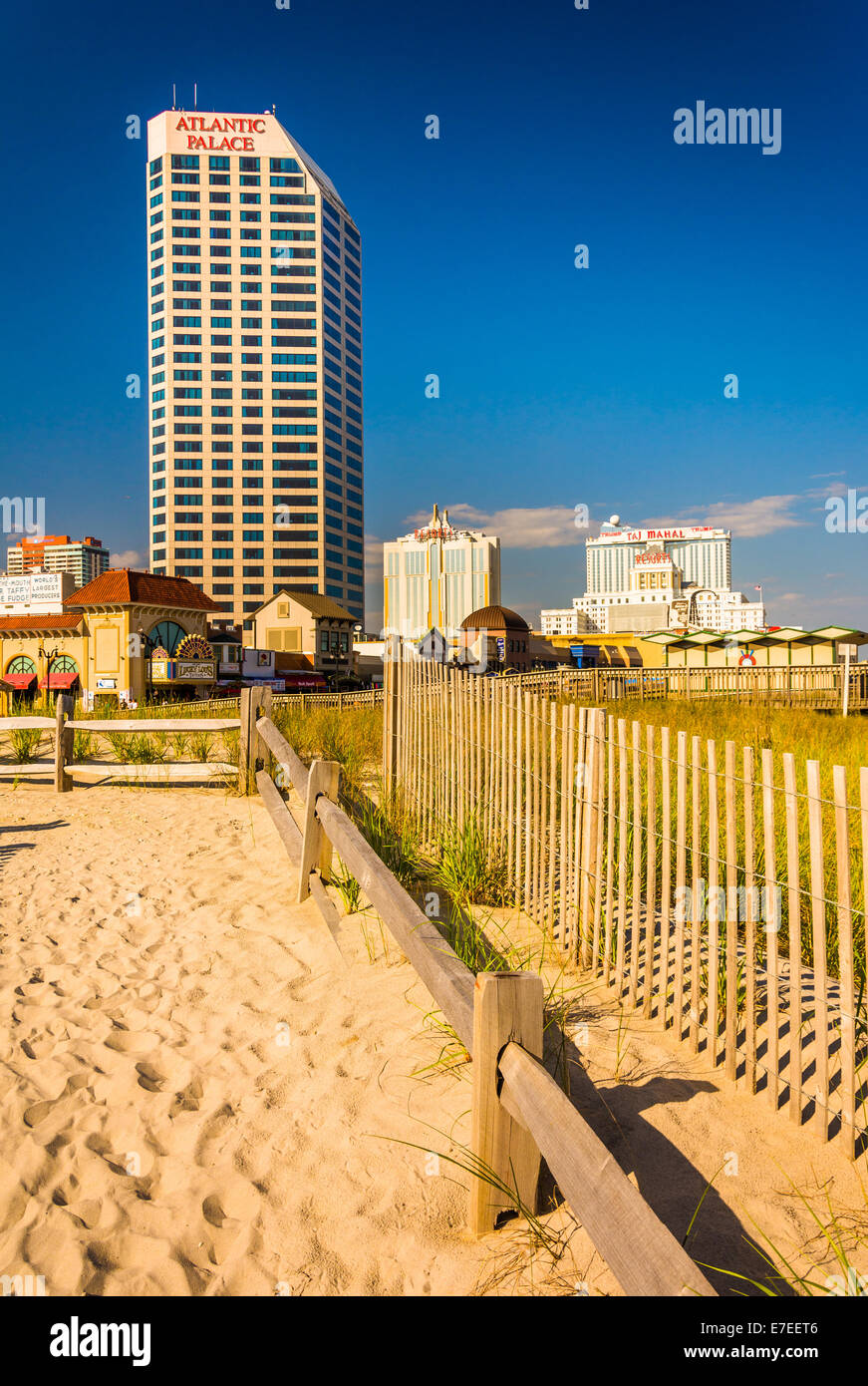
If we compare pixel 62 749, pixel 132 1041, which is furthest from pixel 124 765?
pixel 132 1041

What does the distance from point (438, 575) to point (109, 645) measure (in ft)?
319

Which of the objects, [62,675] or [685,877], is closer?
[685,877]

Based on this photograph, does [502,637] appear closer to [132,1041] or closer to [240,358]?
[132,1041]

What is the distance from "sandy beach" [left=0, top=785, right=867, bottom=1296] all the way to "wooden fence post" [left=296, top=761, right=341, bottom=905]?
0.74 m

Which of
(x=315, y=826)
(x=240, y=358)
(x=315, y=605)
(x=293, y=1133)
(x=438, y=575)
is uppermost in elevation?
(x=240, y=358)

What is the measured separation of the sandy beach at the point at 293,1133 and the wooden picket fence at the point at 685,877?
277 mm

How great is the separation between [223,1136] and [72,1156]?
1.91 feet

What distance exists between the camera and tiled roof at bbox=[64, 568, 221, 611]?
36.7 m

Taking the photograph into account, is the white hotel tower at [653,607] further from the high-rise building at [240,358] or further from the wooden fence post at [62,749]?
the wooden fence post at [62,749]

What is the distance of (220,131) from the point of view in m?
102

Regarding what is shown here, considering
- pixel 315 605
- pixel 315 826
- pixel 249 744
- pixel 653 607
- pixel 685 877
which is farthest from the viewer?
pixel 653 607

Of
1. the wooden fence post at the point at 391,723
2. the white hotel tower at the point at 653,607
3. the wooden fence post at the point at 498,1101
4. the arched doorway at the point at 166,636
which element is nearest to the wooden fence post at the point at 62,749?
the wooden fence post at the point at 391,723

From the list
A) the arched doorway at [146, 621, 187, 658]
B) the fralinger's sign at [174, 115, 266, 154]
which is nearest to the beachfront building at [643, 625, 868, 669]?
the arched doorway at [146, 621, 187, 658]

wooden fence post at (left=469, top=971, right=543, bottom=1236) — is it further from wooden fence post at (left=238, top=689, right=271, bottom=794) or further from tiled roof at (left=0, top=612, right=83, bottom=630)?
tiled roof at (left=0, top=612, right=83, bottom=630)
